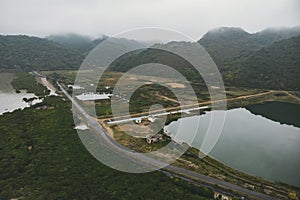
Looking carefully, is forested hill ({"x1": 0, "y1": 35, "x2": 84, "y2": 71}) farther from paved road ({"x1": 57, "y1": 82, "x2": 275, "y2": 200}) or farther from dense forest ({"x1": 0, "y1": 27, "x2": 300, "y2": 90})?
paved road ({"x1": 57, "y1": 82, "x2": 275, "y2": 200})

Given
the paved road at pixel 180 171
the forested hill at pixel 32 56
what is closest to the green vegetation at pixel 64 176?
the paved road at pixel 180 171

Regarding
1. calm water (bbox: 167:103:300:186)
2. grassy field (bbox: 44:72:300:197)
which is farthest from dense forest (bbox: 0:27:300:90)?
calm water (bbox: 167:103:300:186)

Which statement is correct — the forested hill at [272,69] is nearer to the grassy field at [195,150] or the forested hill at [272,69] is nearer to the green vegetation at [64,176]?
the grassy field at [195,150]

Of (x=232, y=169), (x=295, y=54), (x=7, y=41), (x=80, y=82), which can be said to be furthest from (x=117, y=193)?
(x=7, y=41)

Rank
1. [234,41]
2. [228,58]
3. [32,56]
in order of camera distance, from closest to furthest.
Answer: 1. [228,58]
2. [32,56]
3. [234,41]

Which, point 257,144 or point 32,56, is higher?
point 32,56

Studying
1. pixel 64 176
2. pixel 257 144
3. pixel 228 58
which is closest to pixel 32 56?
pixel 228 58

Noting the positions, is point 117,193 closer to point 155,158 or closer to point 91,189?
point 91,189

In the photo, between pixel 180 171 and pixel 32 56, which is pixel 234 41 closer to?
pixel 32 56
